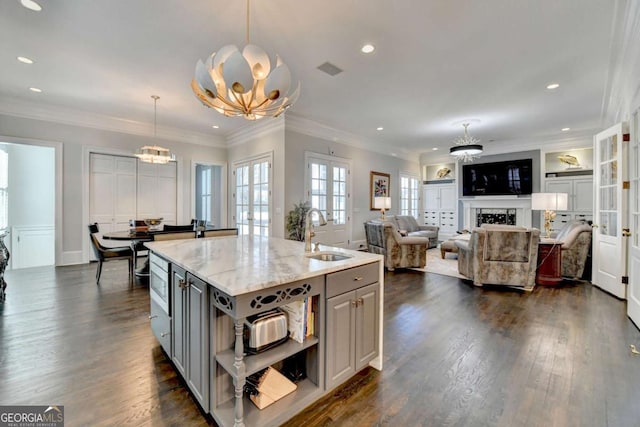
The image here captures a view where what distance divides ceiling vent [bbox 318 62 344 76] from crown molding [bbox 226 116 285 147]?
6.19ft

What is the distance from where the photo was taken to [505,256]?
4.05 m

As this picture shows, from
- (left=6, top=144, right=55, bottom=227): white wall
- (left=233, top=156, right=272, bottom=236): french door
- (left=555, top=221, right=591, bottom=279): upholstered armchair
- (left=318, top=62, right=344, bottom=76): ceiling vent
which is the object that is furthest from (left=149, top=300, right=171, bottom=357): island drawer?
(left=555, top=221, right=591, bottom=279): upholstered armchair

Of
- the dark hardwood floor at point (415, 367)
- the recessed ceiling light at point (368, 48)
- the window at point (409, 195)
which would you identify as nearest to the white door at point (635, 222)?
the dark hardwood floor at point (415, 367)

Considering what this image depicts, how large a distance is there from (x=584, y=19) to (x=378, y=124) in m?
3.61

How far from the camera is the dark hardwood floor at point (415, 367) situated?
63.1 inches

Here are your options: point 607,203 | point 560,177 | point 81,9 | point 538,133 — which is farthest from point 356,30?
point 560,177

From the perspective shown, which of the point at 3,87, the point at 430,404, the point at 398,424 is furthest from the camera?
the point at 3,87

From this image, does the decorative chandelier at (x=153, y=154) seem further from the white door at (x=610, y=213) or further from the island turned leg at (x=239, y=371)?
the white door at (x=610, y=213)

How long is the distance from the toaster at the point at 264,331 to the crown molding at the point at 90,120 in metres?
5.99

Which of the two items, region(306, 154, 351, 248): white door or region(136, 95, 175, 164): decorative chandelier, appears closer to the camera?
region(136, 95, 175, 164): decorative chandelier

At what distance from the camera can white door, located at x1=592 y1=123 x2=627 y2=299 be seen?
11.1 feet

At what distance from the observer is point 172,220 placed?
20.9 ft

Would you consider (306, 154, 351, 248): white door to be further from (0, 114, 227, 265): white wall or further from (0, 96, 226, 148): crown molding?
(0, 114, 227, 265): white wall

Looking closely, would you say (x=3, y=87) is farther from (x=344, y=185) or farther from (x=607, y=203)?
(x=607, y=203)
